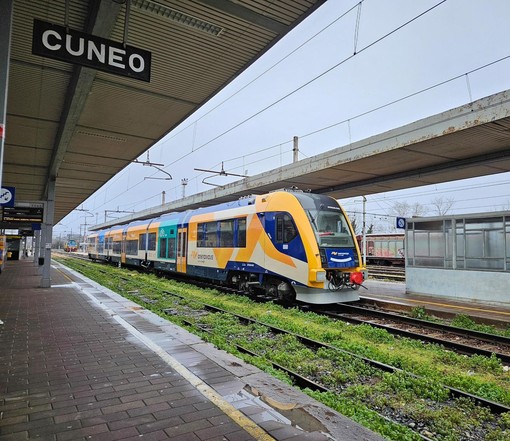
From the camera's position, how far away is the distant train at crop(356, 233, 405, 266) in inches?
1400

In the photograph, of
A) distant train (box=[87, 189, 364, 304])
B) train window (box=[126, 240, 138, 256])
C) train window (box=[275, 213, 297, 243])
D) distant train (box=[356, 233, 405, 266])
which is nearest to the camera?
distant train (box=[87, 189, 364, 304])

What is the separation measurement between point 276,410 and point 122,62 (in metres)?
4.05

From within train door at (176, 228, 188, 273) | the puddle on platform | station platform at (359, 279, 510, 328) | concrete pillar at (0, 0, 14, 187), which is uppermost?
concrete pillar at (0, 0, 14, 187)

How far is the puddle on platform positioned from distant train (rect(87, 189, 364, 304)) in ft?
21.0

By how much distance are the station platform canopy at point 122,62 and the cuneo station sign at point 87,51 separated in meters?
0.01

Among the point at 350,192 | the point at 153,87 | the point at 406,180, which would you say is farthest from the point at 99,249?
the point at 153,87

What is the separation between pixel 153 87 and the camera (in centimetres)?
715

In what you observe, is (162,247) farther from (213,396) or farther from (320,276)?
(213,396)

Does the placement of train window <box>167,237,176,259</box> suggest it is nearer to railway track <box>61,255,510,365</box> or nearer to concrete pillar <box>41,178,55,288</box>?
concrete pillar <box>41,178,55,288</box>

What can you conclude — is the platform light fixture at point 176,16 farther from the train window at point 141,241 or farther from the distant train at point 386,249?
the distant train at point 386,249

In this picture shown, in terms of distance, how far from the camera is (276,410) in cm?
365

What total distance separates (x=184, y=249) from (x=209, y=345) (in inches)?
461

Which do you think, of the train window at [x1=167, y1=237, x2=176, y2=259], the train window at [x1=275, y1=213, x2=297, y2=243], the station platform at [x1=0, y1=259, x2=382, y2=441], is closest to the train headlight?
the train window at [x1=275, y1=213, x2=297, y2=243]

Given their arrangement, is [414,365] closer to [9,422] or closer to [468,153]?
[9,422]
